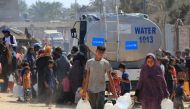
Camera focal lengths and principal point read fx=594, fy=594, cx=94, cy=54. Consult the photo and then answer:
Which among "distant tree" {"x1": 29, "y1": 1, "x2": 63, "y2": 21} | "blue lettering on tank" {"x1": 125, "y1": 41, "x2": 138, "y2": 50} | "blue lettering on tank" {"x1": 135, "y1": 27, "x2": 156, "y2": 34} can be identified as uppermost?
"blue lettering on tank" {"x1": 135, "y1": 27, "x2": 156, "y2": 34}

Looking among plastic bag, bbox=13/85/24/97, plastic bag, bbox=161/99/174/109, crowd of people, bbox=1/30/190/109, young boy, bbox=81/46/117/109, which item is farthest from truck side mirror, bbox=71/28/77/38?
plastic bag, bbox=161/99/174/109

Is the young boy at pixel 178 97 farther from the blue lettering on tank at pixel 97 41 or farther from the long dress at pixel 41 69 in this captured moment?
the long dress at pixel 41 69

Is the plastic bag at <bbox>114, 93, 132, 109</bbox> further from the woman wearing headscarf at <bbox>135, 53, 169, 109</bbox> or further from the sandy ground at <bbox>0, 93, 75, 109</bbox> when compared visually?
the sandy ground at <bbox>0, 93, 75, 109</bbox>

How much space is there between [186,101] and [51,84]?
445 cm

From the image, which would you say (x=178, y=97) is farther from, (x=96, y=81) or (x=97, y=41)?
(x=96, y=81)

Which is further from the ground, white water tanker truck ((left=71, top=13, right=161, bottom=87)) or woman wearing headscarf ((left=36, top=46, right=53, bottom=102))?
white water tanker truck ((left=71, top=13, right=161, bottom=87))

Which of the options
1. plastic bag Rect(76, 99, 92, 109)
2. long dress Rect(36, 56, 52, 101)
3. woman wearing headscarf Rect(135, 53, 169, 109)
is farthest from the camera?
long dress Rect(36, 56, 52, 101)

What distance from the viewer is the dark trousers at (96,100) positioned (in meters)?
11.0

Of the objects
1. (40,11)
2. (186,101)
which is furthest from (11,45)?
(40,11)

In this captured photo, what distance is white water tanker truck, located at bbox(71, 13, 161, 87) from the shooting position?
1648 cm

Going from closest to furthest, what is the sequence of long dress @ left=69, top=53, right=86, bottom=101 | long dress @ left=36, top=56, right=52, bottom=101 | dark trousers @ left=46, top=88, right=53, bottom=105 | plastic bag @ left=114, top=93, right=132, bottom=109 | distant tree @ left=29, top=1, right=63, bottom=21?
plastic bag @ left=114, top=93, right=132, bottom=109 < dark trousers @ left=46, top=88, right=53, bottom=105 < long dress @ left=69, top=53, right=86, bottom=101 < long dress @ left=36, top=56, right=52, bottom=101 < distant tree @ left=29, top=1, right=63, bottom=21

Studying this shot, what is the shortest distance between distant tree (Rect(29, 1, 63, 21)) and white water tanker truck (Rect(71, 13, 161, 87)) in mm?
123129

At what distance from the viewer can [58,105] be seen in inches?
635

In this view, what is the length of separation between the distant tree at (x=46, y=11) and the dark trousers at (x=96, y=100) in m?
129
